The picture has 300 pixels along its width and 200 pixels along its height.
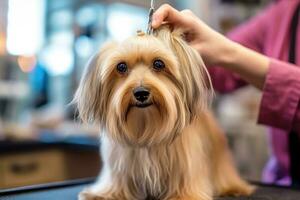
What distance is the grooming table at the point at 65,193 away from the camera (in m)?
→ 1.22

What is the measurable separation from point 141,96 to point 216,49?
33 centimetres

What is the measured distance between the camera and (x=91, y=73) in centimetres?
112

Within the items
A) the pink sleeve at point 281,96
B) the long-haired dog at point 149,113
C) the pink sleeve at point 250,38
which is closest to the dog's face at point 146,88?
the long-haired dog at point 149,113

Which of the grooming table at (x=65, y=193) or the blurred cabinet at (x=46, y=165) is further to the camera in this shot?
the blurred cabinet at (x=46, y=165)

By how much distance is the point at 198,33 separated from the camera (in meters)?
1.22

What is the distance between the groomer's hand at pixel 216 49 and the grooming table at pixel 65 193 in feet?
0.95

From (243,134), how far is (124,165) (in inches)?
90.0

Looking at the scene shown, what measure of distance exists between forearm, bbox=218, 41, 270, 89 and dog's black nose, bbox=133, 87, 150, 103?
0.34 m

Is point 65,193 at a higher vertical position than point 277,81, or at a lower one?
lower

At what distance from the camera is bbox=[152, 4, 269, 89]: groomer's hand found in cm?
117

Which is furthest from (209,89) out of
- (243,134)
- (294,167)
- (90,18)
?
(90,18)

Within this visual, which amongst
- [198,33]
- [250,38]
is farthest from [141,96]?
[250,38]

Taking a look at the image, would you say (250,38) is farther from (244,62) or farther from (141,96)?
(141,96)

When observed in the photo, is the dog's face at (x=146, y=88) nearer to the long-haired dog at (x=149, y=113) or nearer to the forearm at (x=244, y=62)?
the long-haired dog at (x=149, y=113)
